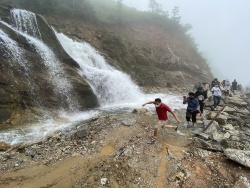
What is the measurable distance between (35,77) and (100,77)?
4257mm

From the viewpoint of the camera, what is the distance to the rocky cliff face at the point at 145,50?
20328 mm

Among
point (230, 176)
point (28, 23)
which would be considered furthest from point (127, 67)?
point (230, 176)

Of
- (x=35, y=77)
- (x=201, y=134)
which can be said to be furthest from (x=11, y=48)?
(x=201, y=134)

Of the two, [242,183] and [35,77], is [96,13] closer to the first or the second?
[35,77]

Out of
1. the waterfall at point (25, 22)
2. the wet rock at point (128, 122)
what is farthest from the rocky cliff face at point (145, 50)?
the wet rock at point (128, 122)

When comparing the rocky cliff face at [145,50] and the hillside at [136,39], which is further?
the hillside at [136,39]

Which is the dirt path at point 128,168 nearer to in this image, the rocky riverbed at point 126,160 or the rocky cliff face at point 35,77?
the rocky riverbed at point 126,160

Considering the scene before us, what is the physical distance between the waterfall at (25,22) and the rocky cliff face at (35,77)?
0.74 ft

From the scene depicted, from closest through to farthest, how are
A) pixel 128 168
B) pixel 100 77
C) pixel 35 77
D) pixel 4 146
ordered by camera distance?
pixel 128 168 → pixel 4 146 → pixel 35 77 → pixel 100 77

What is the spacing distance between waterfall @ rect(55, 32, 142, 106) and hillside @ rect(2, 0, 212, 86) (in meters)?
2.18

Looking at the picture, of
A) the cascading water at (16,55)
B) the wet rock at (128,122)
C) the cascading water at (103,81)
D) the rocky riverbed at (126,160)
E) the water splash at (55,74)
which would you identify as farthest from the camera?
the cascading water at (103,81)

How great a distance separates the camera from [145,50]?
24.6 metres

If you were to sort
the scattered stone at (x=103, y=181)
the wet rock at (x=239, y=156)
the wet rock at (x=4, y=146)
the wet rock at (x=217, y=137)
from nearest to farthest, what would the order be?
1. the scattered stone at (x=103, y=181)
2. the wet rock at (x=239, y=156)
3. the wet rock at (x=4, y=146)
4. the wet rock at (x=217, y=137)

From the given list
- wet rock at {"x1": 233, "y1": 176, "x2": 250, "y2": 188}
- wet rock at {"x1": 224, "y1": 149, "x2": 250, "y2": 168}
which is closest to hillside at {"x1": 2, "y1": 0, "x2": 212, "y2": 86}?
wet rock at {"x1": 224, "y1": 149, "x2": 250, "y2": 168}
